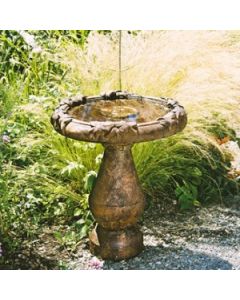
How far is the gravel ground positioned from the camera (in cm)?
320

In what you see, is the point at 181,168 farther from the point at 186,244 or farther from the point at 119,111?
the point at 119,111

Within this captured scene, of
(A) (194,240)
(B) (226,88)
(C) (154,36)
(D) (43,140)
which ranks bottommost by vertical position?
(A) (194,240)

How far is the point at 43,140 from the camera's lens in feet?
12.2

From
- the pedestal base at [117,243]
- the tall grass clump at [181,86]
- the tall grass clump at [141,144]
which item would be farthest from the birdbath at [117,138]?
the tall grass clump at [181,86]

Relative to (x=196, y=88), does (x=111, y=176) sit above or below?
below

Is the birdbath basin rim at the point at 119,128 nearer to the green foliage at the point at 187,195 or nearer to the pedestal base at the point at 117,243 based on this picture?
the pedestal base at the point at 117,243

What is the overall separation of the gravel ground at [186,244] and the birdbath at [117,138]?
0.08 m

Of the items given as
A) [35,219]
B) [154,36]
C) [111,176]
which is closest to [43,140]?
[35,219]

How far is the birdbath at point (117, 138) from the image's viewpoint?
2770 mm

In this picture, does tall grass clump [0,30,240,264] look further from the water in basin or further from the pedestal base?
the water in basin

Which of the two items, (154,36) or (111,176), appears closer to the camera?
(111,176)

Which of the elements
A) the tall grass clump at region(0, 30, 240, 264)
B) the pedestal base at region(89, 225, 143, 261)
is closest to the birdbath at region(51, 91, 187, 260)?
the pedestal base at region(89, 225, 143, 261)
